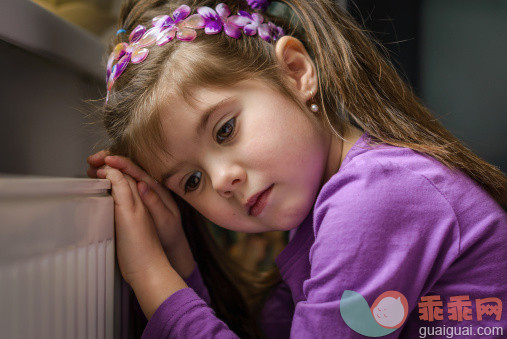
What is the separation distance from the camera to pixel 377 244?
0.60 metres

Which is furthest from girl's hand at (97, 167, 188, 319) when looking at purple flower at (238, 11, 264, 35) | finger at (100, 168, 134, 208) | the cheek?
purple flower at (238, 11, 264, 35)

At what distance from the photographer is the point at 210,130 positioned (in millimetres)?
733

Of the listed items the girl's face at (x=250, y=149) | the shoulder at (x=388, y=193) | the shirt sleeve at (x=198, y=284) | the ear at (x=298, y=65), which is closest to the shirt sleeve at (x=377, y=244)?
the shoulder at (x=388, y=193)

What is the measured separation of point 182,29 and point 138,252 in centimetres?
39

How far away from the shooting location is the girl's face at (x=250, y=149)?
72 cm

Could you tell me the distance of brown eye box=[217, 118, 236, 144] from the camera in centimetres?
74

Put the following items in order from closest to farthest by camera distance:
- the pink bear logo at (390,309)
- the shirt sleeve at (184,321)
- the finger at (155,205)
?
1. the pink bear logo at (390,309)
2. the shirt sleeve at (184,321)
3. the finger at (155,205)

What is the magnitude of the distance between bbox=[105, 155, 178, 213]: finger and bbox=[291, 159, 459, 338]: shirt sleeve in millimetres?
346

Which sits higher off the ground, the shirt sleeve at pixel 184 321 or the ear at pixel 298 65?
the ear at pixel 298 65

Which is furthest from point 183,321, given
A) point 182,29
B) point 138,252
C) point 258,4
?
point 258,4

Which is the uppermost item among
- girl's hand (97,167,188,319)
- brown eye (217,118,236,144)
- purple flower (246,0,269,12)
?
purple flower (246,0,269,12)

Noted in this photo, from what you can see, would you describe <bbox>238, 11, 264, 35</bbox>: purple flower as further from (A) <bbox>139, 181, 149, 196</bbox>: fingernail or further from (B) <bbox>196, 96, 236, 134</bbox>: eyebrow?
(A) <bbox>139, 181, 149, 196</bbox>: fingernail

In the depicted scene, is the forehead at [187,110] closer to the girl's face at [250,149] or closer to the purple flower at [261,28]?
the girl's face at [250,149]

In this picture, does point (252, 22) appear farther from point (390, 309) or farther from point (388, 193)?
point (390, 309)
